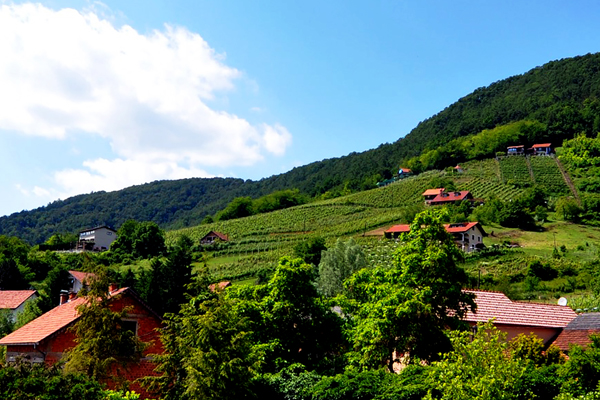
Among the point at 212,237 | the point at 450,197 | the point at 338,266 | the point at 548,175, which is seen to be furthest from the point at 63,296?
the point at 548,175

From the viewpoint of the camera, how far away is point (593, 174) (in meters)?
124

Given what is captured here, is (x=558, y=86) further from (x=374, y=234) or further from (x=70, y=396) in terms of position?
(x=70, y=396)

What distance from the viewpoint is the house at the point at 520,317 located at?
2564 centimetres

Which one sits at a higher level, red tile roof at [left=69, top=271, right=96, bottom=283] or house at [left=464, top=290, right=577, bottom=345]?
red tile roof at [left=69, top=271, right=96, bottom=283]

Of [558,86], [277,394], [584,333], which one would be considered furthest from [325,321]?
[558,86]

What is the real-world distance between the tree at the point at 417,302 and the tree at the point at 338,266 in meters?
31.8

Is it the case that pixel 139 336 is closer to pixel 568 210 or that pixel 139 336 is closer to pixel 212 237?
pixel 212 237

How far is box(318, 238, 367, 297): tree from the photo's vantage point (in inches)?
2110

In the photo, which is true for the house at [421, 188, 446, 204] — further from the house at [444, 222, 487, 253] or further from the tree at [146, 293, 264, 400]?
the tree at [146, 293, 264, 400]

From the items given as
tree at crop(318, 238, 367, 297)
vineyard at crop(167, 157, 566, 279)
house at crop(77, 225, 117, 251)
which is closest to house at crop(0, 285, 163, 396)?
tree at crop(318, 238, 367, 297)

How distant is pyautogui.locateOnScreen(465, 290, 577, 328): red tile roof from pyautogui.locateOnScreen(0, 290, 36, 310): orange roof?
161 ft

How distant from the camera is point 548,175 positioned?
128 metres

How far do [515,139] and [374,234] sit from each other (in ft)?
277

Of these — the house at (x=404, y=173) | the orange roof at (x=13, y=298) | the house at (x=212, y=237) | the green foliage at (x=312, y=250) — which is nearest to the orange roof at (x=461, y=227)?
the green foliage at (x=312, y=250)
